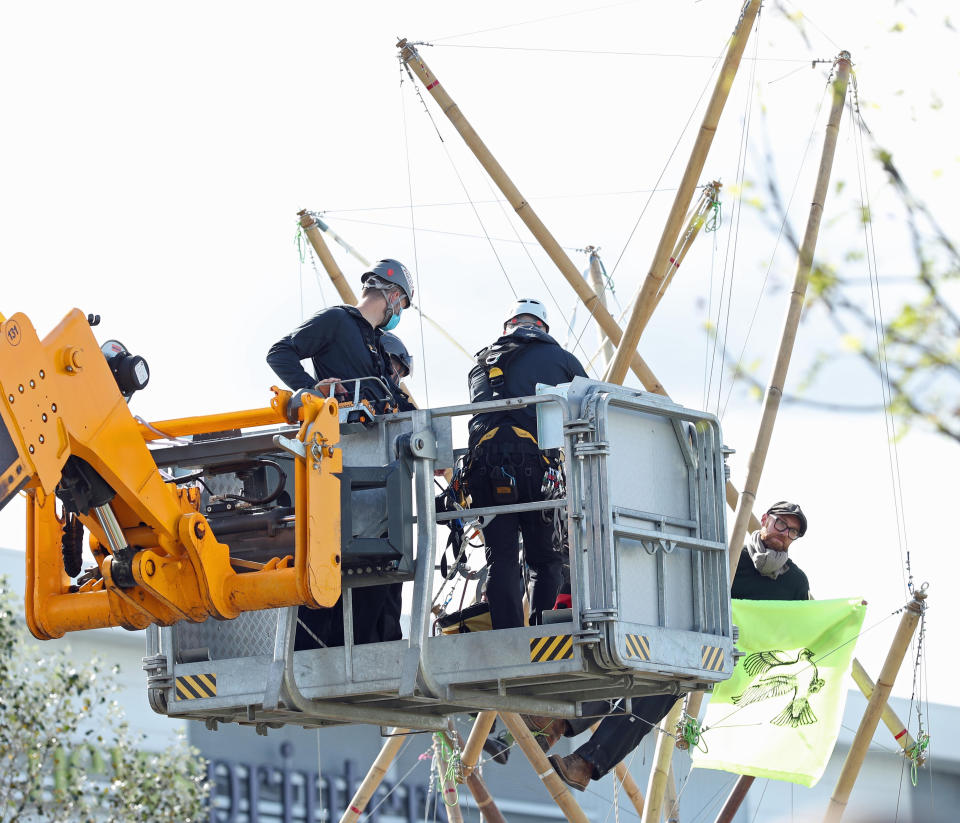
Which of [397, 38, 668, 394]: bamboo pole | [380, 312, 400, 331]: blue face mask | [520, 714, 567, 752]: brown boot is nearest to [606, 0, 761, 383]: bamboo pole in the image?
[397, 38, 668, 394]: bamboo pole

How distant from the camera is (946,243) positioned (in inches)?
195

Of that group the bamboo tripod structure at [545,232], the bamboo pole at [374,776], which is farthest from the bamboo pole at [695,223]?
the bamboo pole at [374,776]

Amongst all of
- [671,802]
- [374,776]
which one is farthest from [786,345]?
[374,776]

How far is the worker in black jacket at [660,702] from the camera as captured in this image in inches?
438

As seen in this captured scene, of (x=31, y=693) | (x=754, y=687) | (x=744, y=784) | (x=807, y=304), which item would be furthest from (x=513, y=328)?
(x=31, y=693)

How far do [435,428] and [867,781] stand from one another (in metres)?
23.1

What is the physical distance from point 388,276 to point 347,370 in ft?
2.01

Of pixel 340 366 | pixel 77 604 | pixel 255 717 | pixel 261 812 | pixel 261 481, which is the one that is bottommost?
pixel 261 812

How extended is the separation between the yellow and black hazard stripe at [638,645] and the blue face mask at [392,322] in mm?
2374

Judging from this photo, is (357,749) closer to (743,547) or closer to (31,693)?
(31,693)

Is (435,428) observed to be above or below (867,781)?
above

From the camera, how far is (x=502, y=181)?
15078 millimetres

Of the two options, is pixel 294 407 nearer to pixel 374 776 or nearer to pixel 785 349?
pixel 785 349

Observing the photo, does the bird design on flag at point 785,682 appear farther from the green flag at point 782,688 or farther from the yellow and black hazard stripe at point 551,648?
the yellow and black hazard stripe at point 551,648
